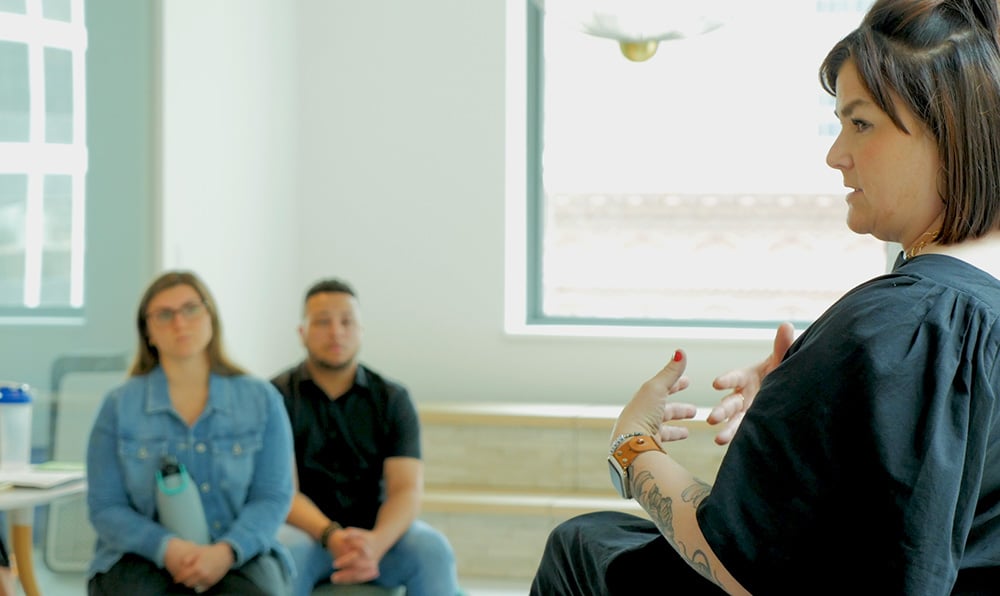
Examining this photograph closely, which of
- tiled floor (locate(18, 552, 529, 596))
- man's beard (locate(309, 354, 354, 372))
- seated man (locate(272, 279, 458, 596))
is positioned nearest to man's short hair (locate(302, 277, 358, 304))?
seated man (locate(272, 279, 458, 596))

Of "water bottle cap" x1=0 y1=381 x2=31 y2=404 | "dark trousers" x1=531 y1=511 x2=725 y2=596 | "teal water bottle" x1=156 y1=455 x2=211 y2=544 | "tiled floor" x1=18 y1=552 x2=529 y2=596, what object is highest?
"water bottle cap" x1=0 y1=381 x2=31 y2=404

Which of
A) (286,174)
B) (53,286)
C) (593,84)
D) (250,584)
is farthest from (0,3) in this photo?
(593,84)

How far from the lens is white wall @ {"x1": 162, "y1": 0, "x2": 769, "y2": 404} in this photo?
221 inches

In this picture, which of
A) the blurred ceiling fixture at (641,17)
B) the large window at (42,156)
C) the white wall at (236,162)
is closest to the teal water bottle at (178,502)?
the large window at (42,156)

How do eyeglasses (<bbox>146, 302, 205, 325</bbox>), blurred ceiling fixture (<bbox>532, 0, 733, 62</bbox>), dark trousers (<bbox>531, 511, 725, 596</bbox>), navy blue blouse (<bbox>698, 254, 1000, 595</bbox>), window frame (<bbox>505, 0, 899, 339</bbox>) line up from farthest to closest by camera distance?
1. window frame (<bbox>505, 0, 899, 339</bbox>)
2. eyeglasses (<bbox>146, 302, 205, 325</bbox>)
3. blurred ceiling fixture (<bbox>532, 0, 733, 62</bbox>)
4. dark trousers (<bbox>531, 511, 725, 596</bbox>)
5. navy blue blouse (<bbox>698, 254, 1000, 595</bbox>)

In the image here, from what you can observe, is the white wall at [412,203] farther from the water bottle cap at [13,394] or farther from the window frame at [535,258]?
the water bottle cap at [13,394]

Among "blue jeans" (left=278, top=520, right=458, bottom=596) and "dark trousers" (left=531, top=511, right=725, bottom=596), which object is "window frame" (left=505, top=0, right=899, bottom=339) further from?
"dark trousers" (left=531, top=511, right=725, bottom=596)

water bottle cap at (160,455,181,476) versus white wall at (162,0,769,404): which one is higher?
white wall at (162,0,769,404)

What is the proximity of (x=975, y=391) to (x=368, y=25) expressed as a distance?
16.3ft

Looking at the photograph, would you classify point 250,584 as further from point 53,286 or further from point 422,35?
point 422,35

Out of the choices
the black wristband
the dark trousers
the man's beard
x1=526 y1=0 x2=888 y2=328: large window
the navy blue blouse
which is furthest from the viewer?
x1=526 y1=0 x2=888 y2=328: large window

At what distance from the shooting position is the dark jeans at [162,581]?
9.82ft

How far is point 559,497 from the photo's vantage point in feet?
16.6

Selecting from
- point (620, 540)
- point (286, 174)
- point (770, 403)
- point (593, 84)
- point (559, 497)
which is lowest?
point (559, 497)
